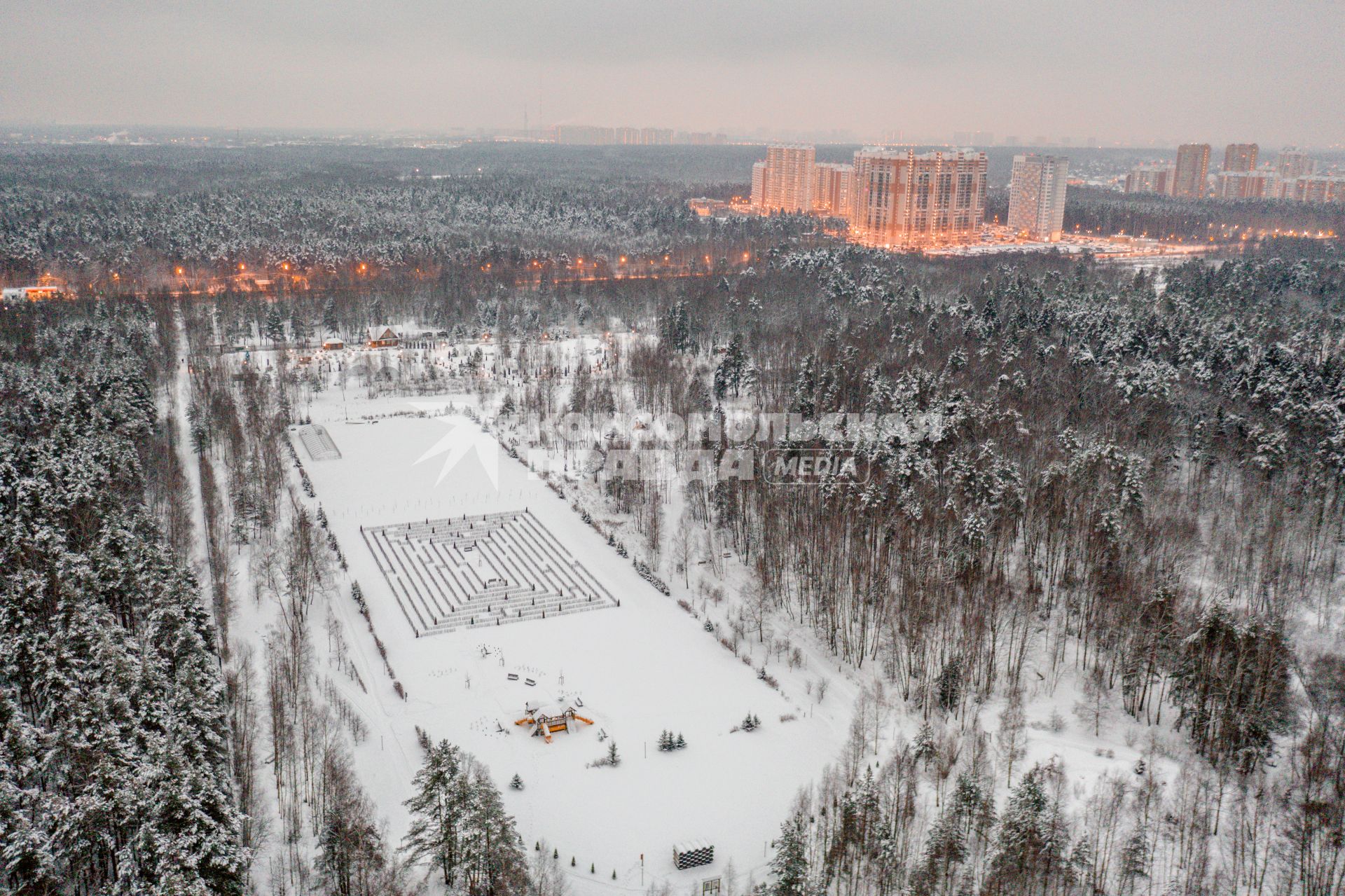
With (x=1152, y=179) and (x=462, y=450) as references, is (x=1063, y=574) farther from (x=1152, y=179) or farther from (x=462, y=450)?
(x=1152, y=179)

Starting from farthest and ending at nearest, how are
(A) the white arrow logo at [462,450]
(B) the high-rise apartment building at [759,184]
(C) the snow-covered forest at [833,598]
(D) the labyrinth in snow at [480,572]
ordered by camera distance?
1. (B) the high-rise apartment building at [759,184]
2. (A) the white arrow logo at [462,450]
3. (D) the labyrinth in snow at [480,572]
4. (C) the snow-covered forest at [833,598]

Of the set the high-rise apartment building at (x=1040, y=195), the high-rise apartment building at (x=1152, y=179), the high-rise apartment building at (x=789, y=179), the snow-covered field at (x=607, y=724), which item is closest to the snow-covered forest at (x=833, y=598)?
the snow-covered field at (x=607, y=724)

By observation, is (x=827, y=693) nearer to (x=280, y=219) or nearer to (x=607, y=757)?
(x=607, y=757)

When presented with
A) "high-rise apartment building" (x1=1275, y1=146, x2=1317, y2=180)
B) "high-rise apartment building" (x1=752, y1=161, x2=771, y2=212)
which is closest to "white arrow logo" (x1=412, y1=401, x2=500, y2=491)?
"high-rise apartment building" (x1=752, y1=161, x2=771, y2=212)

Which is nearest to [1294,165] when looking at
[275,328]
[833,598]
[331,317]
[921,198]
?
[921,198]

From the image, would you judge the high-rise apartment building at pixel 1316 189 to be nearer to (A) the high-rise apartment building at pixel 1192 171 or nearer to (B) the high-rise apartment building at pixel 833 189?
(A) the high-rise apartment building at pixel 1192 171

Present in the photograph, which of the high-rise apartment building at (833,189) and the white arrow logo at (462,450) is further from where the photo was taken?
Result: the high-rise apartment building at (833,189)
